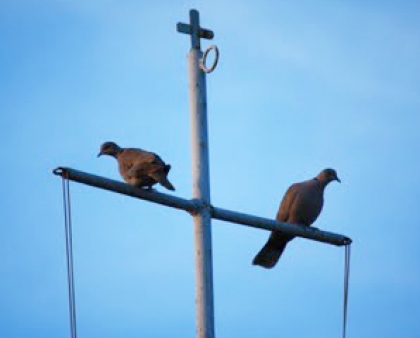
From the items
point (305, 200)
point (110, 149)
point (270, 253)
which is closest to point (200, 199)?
point (270, 253)

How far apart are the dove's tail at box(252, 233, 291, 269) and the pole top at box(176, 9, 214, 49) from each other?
365cm

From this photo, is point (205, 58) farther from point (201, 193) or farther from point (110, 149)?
point (110, 149)

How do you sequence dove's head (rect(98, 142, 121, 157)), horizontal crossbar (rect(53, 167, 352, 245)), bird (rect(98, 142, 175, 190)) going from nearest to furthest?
horizontal crossbar (rect(53, 167, 352, 245))
bird (rect(98, 142, 175, 190))
dove's head (rect(98, 142, 121, 157))

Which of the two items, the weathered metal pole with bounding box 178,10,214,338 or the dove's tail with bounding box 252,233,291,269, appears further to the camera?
the dove's tail with bounding box 252,233,291,269

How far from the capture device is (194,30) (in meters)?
8.14

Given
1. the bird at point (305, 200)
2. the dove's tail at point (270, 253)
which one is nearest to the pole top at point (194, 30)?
the dove's tail at point (270, 253)

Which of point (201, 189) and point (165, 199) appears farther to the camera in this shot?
point (201, 189)

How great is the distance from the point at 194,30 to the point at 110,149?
395cm

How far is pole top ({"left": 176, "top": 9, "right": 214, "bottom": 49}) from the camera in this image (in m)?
8.08

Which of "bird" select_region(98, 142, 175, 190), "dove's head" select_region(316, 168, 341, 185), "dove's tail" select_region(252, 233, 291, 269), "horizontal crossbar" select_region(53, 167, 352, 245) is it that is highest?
"dove's head" select_region(316, 168, 341, 185)

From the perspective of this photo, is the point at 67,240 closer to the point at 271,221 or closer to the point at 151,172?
the point at 271,221

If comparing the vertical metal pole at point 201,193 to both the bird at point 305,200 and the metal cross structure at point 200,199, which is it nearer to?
the metal cross structure at point 200,199

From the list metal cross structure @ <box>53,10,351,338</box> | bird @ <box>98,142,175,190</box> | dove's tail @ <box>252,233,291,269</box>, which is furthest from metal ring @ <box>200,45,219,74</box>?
dove's tail @ <box>252,233,291,269</box>

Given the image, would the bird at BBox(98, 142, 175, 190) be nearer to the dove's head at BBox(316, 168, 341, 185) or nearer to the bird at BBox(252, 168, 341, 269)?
the bird at BBox(252, 168, 341, 269)
